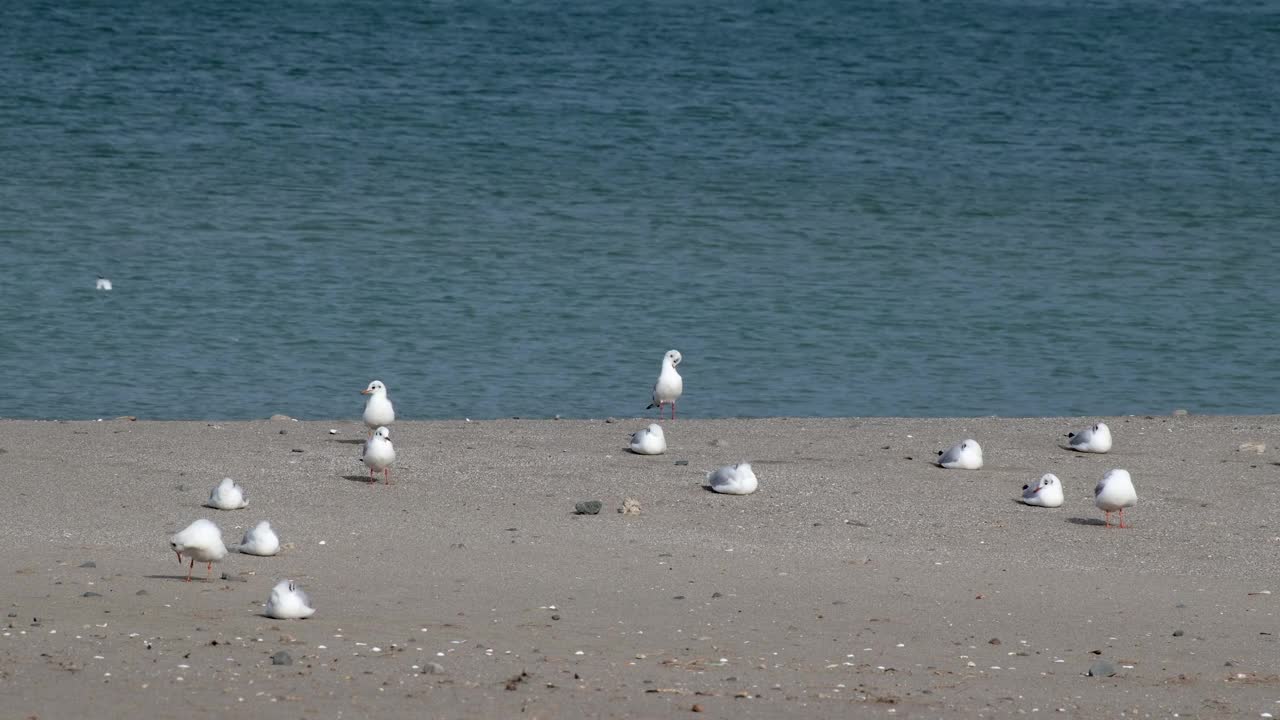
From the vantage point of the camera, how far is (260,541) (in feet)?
31.3

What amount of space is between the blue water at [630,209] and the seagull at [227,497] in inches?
174

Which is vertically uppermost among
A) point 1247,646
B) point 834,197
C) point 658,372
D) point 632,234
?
point 834,197

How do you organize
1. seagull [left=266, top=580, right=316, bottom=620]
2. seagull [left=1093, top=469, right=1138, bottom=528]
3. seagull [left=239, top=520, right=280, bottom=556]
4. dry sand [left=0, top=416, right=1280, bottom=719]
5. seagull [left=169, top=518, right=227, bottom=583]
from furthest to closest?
seagull [left=1093, top=469, right=1138, bottom=528]
seagull [left=239, top=520, right=280, bottom=556]
seagull [left=169, top=518, right=227, bottom=583]
seagull [left=266, top=580, right=316, bottom=620]
dry sand [left=0, top=416, right=1280, bottom=719]

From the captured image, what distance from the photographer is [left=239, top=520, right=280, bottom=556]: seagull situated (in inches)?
375

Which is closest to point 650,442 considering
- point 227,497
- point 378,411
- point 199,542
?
point 378,411

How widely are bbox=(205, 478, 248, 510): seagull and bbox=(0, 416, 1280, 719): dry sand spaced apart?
65 millimetres

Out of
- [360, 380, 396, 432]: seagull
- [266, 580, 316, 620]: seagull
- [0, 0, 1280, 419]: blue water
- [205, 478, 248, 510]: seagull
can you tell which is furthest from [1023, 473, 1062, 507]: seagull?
[266, 580, 316, 620]: seagull

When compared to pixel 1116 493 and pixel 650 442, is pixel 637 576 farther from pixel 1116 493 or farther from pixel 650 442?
pixel 650 442

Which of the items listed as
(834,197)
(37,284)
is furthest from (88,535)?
(834,197)

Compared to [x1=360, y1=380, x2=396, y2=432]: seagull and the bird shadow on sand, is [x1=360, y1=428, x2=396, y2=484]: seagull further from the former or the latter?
the bird shadow on sand

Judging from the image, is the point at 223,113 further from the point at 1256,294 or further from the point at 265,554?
the point at 265,554

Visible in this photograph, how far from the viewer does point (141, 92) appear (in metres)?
31.6

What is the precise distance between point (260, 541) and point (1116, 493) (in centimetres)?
454

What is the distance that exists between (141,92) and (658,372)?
56.6 feet
